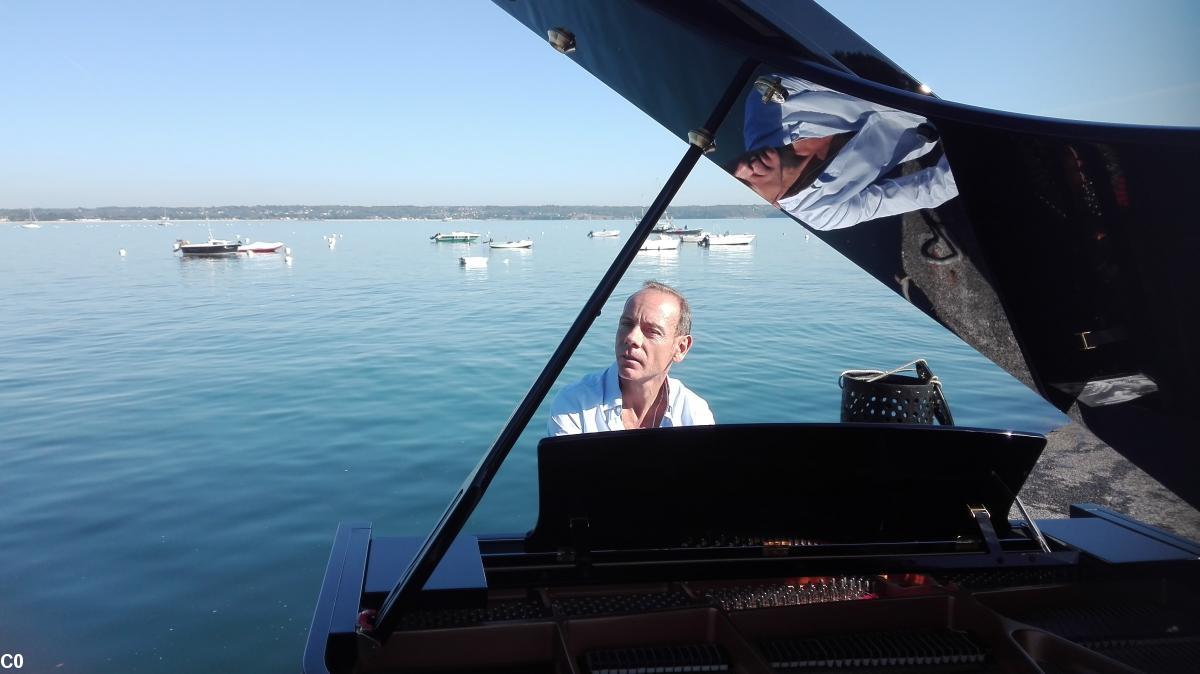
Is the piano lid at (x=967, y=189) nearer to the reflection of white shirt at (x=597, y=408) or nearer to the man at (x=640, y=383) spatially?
the man at (x=640, y=383)

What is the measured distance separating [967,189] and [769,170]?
45cm

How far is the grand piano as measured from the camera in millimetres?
1574

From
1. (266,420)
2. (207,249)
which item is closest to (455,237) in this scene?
(207,249)

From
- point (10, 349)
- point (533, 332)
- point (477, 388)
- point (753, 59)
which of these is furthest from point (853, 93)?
point (10, 349)

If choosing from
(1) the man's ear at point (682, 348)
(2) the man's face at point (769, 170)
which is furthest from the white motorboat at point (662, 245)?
(2) the man's face at point (769, 170)

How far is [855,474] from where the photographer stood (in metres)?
2.04

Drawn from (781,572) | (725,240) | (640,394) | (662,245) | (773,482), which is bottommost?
(662,245)

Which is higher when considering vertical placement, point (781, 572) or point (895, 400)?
point (895, 400)

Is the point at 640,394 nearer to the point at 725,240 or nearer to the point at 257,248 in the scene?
the point at 257,248

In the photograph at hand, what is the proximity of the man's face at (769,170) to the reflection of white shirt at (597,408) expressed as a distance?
4.77 ft

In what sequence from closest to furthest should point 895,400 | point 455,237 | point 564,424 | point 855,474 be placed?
1. point 855,474
2. point 895,400
3. point 564,424
4. point 455,237

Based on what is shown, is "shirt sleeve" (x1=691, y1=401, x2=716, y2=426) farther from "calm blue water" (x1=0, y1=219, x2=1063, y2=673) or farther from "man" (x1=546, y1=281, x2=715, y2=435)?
"calm blue water" (x1=0, y1=219, x2=1063, y2=673)

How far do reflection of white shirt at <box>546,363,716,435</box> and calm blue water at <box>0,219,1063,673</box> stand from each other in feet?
9.17

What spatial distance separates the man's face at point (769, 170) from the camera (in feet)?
5.97
